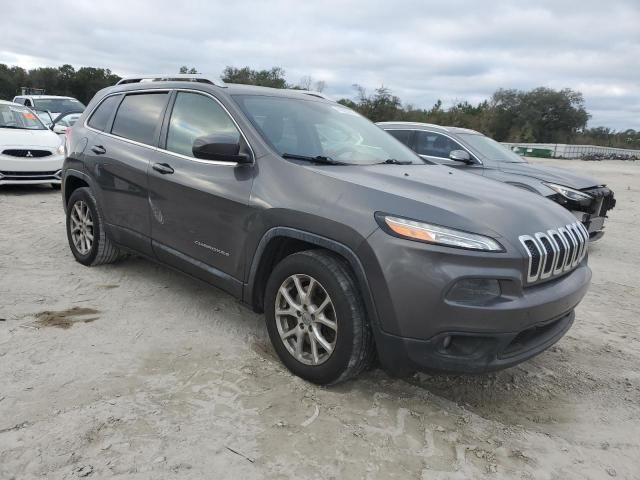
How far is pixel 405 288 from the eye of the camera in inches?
100

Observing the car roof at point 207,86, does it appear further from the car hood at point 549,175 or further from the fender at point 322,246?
the car hood at point 549,175

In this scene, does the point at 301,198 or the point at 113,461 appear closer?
the point at 113,461

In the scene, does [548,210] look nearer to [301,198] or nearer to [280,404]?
[301,198]

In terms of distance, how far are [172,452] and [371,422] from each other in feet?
3.30

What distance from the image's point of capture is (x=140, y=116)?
4363 mm

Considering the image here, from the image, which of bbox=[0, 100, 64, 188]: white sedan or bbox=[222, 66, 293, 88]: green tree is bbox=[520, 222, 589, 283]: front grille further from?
bbox=[222, 66, 293, 88]: green tree

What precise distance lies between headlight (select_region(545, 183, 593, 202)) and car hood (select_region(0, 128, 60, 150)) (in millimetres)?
8356

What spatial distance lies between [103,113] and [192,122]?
1517 millimetres

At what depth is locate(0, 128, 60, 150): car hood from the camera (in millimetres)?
8908

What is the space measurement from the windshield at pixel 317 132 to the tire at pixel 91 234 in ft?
6.41

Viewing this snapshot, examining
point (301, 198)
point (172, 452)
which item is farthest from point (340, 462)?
point (301, 198)

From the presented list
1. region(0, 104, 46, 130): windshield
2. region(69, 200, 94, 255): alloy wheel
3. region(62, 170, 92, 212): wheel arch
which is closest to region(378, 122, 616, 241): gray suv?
region(62, 170, 92, 212): wheel arch

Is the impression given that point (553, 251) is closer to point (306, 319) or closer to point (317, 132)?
point (306, 319)

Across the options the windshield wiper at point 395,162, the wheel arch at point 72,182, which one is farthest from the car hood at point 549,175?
the wheel arch at point 72,182
